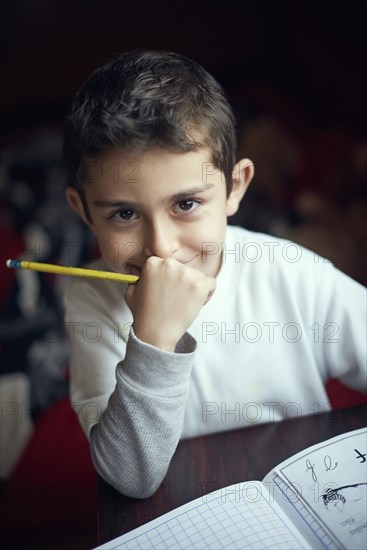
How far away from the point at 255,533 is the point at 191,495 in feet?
0.37

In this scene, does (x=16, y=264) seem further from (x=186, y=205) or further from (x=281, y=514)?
(x=281, y=514)

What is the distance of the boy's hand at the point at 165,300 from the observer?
26.0 inches

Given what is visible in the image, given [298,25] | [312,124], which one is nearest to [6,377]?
[312,124]

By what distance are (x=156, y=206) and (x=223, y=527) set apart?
0.36 metres

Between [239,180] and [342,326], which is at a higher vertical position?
[239,180]

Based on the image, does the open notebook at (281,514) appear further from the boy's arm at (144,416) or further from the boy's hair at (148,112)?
the boy's hair at (148,112)

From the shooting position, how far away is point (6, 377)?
128 centimetres

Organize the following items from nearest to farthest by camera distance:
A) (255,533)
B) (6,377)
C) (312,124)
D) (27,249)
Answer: (255,533) → (6,377) → (27,249) → (312,124)

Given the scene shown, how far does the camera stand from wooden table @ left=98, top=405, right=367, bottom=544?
0.62 metres

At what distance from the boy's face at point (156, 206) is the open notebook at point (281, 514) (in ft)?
0.97

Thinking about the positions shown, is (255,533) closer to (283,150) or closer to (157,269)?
(157,269)

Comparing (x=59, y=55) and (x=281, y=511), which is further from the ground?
(x=59, y=55)

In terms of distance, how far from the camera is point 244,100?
1.67m

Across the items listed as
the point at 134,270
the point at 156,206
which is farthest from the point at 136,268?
the point at 156,206
